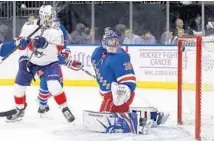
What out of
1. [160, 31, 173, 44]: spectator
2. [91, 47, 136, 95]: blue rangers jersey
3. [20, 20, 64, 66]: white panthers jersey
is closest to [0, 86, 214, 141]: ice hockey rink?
[91, 47, 136, 95]: blue rangers jersey

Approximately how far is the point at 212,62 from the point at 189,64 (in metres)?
A: 0.83

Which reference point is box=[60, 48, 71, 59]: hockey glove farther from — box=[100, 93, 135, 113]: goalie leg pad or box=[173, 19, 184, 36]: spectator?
box=[173, 19, 184, 36]: spectator

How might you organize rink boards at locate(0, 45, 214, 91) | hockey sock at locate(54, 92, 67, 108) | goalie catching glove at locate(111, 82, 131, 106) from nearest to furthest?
goalie catching glove at locate(111, 82, 131, 106) < hockey sock at locate(54, 92, 67, 108) < rink boards at locate(0, 45, 214, 91)

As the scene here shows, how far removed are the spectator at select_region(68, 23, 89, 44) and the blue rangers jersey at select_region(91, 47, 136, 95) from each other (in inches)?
171

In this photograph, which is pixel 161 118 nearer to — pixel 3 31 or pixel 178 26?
pixel 178 26

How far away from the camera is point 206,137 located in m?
4.66

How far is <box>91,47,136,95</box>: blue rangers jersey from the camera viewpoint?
4910mm

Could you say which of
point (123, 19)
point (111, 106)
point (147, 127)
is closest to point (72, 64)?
point (111, 106)

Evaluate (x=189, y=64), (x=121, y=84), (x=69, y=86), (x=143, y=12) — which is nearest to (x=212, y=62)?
(x=189, y=64)

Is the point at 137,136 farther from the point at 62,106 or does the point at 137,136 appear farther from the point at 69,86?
the point at 69,86

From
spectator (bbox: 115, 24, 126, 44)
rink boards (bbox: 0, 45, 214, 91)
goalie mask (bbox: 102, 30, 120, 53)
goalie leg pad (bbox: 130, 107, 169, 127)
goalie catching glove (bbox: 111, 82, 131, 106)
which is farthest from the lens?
spectator (bbox: 115, 24, 126, 44)

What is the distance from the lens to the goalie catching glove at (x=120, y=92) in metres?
4.83

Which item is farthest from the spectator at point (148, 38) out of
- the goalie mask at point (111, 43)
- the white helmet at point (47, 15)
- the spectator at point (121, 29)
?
the goalie mask at point (111, 43)

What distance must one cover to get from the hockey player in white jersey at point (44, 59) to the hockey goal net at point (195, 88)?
1013 mm
